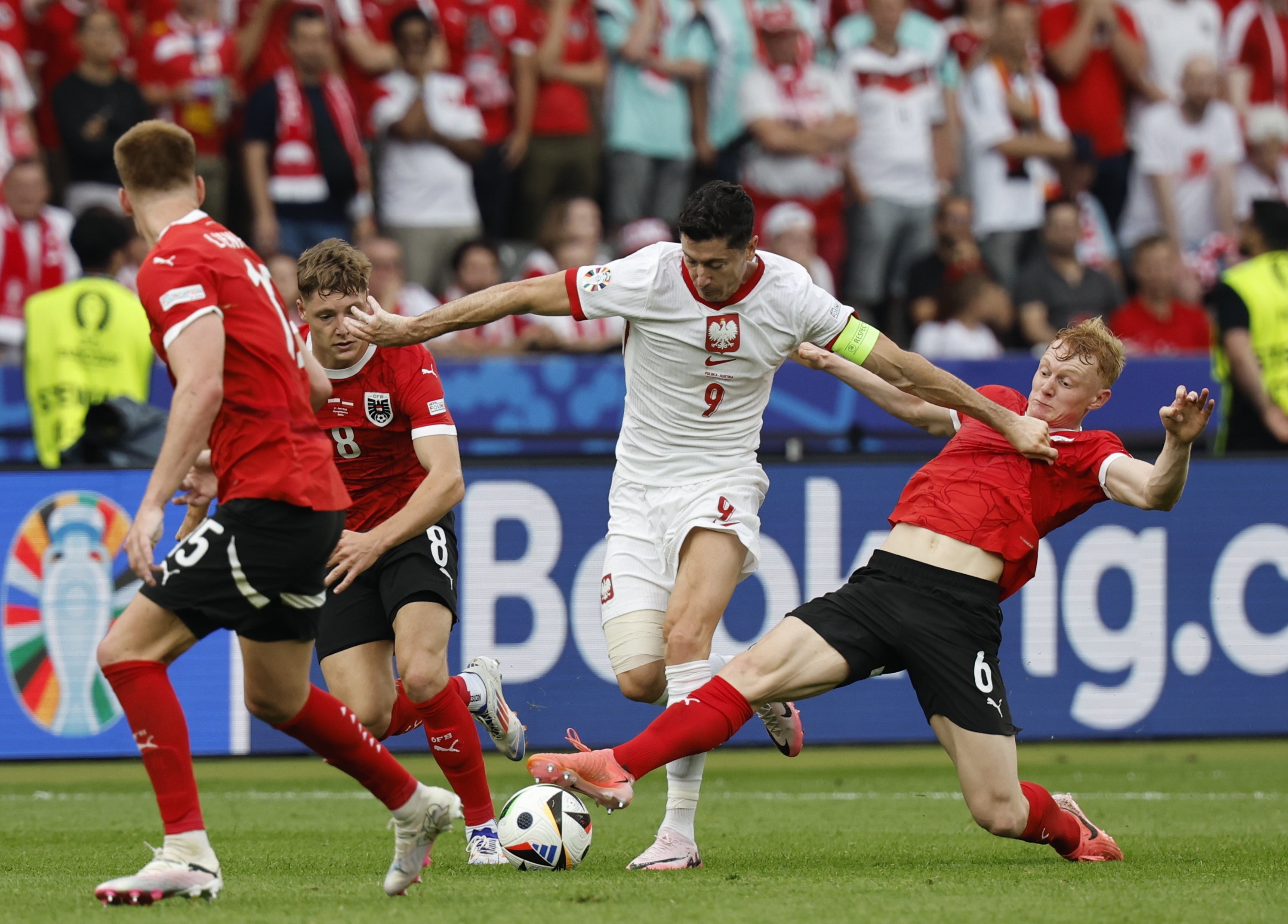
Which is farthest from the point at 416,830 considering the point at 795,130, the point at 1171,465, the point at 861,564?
the point at 795,130

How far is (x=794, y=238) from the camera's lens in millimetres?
11273

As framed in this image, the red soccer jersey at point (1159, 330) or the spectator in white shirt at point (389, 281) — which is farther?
the red soccer jersey at point (1159, 330)

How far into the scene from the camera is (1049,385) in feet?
19.4

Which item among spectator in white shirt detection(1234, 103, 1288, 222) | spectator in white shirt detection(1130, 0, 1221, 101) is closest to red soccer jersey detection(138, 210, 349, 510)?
spectator in white shirt detection(1234, 103, 1288, 222)

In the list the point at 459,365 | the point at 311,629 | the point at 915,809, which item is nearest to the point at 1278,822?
the point at 915,809

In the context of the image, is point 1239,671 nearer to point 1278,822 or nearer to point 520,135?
point 1278,822

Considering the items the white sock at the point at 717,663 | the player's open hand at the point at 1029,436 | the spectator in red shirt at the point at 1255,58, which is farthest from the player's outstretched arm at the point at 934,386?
the spectator in red shirt at the point at 1255,58

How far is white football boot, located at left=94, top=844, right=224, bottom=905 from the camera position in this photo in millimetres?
4504

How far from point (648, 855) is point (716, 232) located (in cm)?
214

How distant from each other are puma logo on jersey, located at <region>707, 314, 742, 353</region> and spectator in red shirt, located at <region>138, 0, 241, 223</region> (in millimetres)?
6239

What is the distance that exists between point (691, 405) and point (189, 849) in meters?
2.34

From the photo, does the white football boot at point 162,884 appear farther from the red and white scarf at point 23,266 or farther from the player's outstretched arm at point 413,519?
the red and white scarf at point 23,266

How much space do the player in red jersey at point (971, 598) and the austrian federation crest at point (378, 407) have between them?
1505 millimetres

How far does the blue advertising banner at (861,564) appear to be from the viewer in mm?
8914
